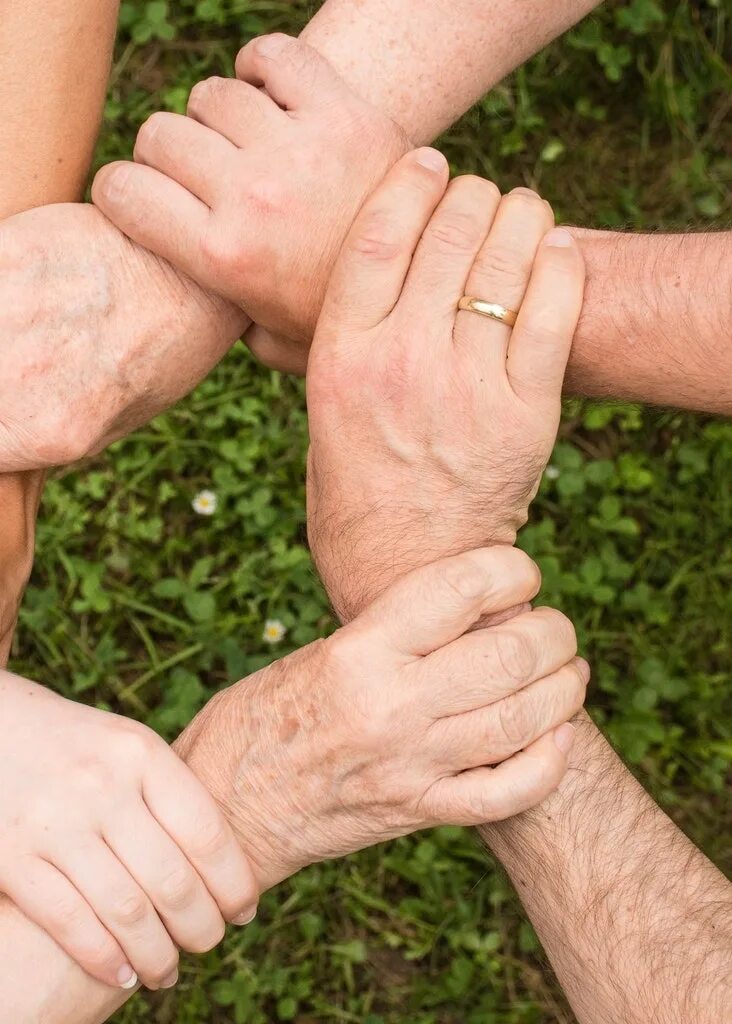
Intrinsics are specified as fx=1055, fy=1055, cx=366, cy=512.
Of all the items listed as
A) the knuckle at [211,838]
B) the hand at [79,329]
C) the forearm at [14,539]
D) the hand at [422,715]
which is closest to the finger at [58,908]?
the knuckle at [211,838]

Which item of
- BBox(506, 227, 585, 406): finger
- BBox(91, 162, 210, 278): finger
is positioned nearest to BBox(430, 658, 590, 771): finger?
BBox(506, 227, 585, 406): finger

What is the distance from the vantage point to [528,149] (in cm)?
385

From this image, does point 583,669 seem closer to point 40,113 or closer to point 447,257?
point 447,257

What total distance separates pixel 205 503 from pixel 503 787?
1.91 meters

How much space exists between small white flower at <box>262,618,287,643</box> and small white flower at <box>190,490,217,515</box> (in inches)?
17.0

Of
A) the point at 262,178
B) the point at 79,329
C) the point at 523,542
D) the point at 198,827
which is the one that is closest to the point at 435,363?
the point at 262,178

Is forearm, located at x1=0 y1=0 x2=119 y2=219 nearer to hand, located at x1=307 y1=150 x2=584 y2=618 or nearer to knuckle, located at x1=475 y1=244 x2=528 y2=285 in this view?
hand, located at x1=307 y1=150 x2=584 y2=618

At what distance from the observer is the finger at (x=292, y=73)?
2260 millimetres

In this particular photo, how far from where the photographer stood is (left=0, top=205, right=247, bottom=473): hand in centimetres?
222

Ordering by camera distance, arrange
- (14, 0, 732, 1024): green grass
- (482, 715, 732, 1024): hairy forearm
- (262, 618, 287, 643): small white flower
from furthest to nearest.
Answer: (262, 618, 287, 643): small white flower < (14, 0, 732, 1024): green grass < (482, 715, 732, 1024): hairy forearm

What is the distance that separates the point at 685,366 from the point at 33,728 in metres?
1.44

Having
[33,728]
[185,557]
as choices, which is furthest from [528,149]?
[33,728]

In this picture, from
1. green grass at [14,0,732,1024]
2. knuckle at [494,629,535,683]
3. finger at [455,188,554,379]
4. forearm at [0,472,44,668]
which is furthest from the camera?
green grass at [14,0,732,1024]

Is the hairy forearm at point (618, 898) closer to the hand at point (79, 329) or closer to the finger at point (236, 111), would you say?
the hand at point (79, 329)
